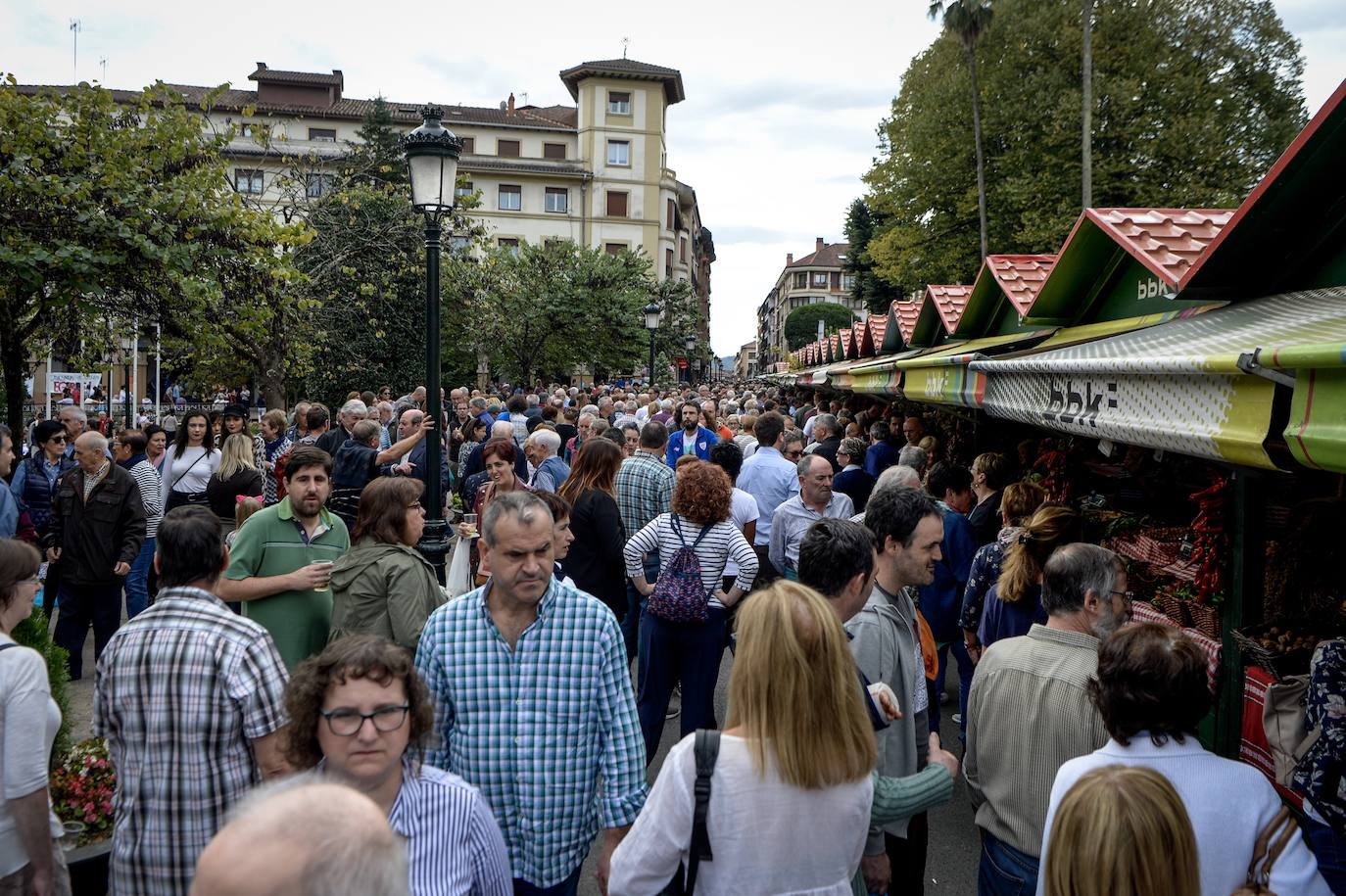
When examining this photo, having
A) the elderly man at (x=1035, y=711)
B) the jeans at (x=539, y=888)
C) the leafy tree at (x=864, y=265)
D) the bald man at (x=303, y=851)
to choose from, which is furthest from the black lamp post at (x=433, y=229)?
the leafy tree at (x=864, y=265)

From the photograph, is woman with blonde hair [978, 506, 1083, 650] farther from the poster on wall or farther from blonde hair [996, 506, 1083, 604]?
the poster on wall

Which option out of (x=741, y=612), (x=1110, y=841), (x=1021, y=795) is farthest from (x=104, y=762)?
(x=1110, y=841)

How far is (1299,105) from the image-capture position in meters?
28.5

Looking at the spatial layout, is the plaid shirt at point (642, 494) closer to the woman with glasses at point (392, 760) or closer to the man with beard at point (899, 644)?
the man with beard at point (899, 644)

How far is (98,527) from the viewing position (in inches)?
268

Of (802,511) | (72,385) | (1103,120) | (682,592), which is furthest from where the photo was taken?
(1103,120)

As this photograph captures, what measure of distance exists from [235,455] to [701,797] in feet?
22.0

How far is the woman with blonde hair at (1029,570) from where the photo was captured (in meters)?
4.46

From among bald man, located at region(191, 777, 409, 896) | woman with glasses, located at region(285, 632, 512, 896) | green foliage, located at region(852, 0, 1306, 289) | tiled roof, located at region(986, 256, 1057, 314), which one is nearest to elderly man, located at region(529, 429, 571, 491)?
tiled roof, located at region(986, 256, 1057, 314)

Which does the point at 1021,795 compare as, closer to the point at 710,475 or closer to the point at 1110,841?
the point at 1110,841

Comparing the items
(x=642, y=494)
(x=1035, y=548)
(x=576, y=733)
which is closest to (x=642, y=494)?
(x=642, y=494)

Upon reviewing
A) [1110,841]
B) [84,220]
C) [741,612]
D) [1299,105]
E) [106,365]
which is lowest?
[1110,841]

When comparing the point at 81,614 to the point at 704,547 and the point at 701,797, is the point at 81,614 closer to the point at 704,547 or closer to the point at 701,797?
the point at 704,547

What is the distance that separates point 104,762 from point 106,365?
11.9m
